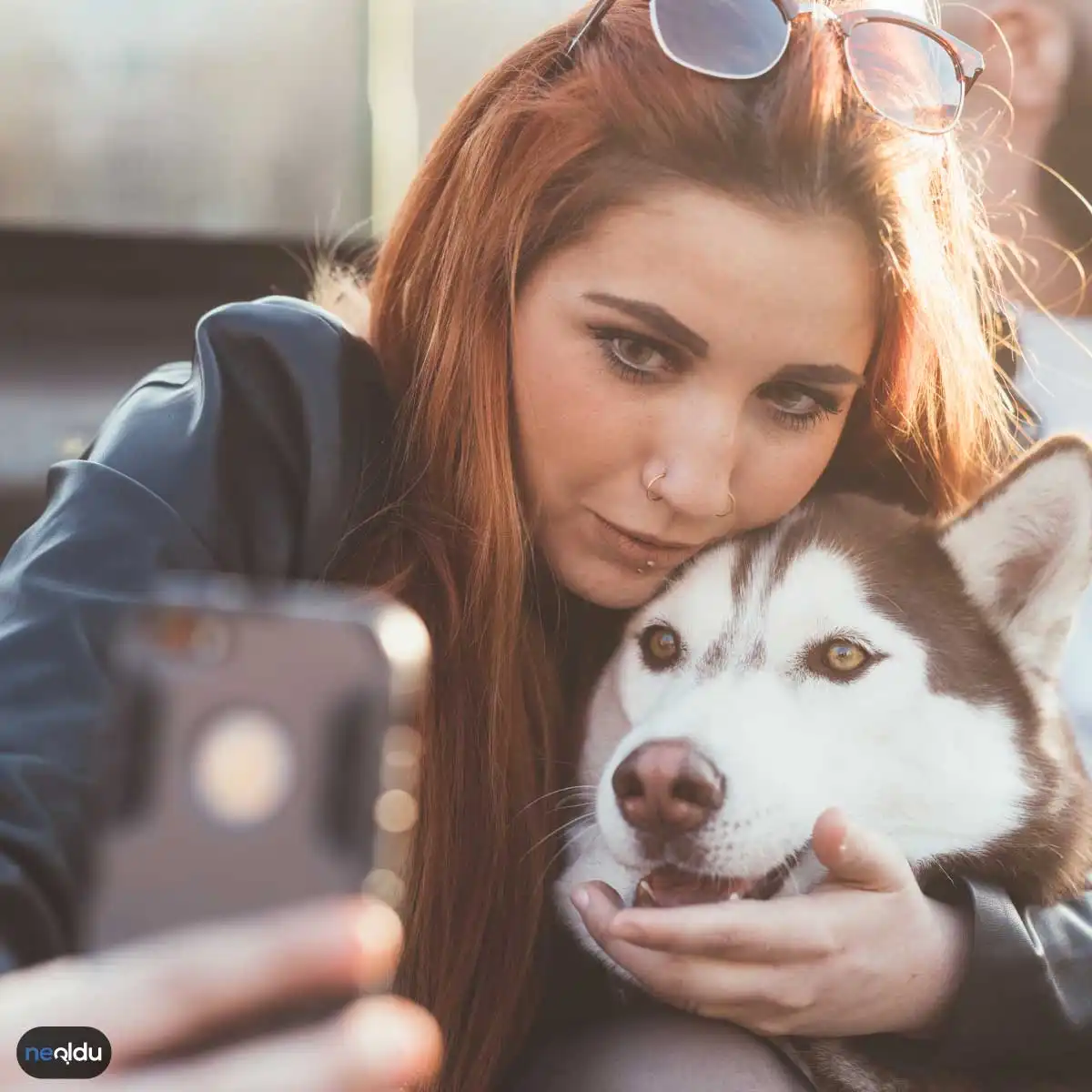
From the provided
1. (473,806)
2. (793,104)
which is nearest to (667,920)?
(473,806)

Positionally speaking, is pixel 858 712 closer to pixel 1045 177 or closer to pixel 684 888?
pixel 684 888

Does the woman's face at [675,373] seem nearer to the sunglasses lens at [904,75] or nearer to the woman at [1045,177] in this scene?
the sunglasses lens at [904,75]

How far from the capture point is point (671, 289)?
86 centimetres

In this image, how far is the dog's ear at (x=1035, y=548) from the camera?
893mm

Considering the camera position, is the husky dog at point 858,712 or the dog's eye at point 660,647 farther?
the dog's eye at point 660,647

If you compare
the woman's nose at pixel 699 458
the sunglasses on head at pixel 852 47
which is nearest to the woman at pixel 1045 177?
the sunglasses on head at pixel 852 47

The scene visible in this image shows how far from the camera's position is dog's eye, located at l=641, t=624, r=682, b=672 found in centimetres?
94

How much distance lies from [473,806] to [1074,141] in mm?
1102

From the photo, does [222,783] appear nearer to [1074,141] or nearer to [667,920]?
[667,920]

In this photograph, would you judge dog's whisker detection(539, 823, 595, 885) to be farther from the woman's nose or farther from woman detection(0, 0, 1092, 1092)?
the woman's nose

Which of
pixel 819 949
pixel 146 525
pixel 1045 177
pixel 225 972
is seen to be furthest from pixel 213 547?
pixel 1045 177

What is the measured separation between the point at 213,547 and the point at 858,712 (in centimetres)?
50

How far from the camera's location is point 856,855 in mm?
764

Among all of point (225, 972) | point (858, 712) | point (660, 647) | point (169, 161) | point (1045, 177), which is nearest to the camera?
point (225, 972)
